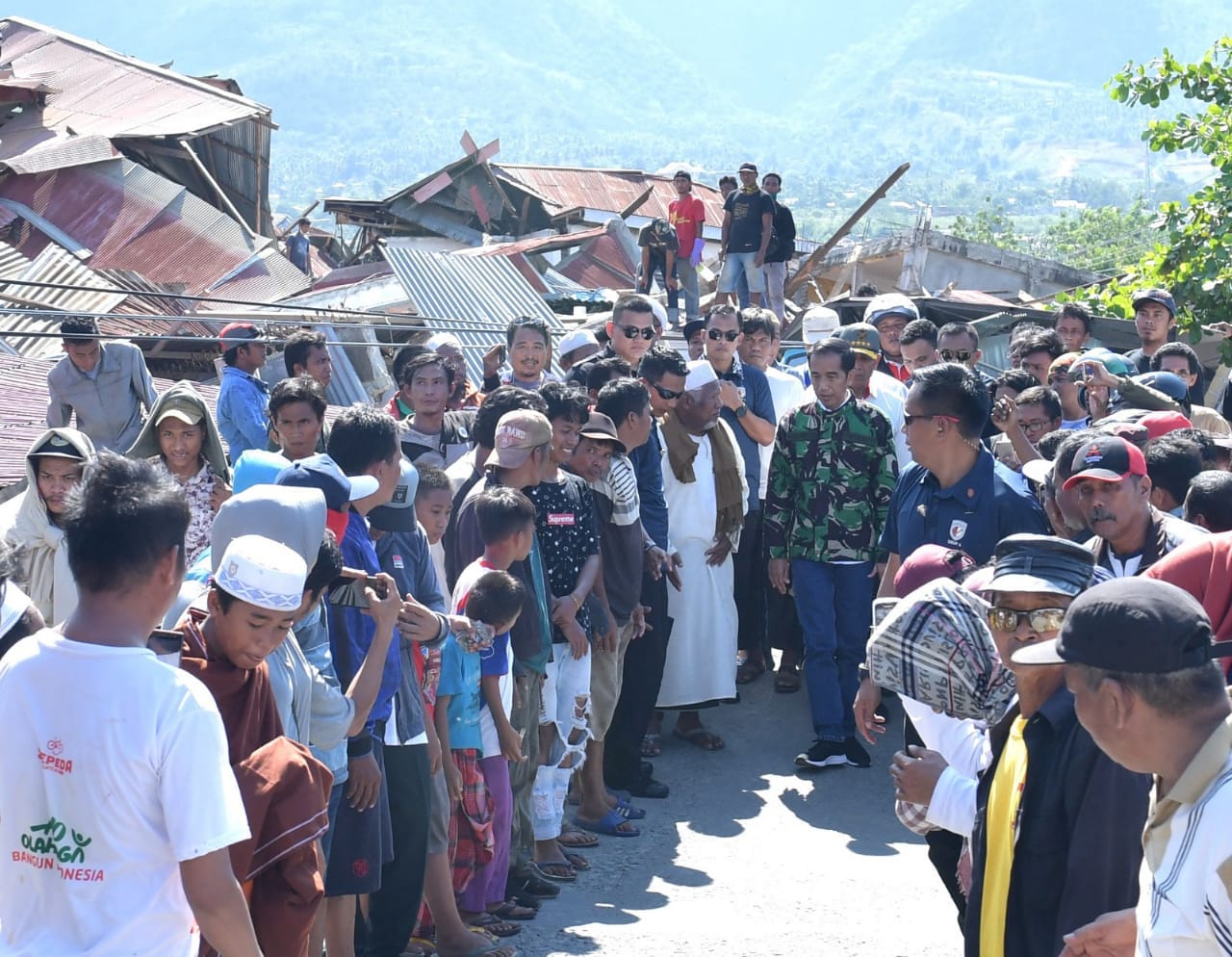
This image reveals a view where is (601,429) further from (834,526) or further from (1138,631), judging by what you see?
(1138,631)

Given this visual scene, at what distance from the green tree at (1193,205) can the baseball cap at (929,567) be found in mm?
8530

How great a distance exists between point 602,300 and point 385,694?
42.3ft

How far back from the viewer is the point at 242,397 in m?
8.08

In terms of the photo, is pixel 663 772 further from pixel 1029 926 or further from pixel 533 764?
pixel 1029 926

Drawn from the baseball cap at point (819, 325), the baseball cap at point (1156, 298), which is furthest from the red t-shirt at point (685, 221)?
the baseball cap at point (1156, 298)

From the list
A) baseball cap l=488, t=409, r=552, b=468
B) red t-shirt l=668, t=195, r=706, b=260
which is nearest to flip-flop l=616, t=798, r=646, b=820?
baseball cap l=488, t=409, r=552, b=468

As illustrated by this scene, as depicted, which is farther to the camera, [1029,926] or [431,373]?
[431,373]

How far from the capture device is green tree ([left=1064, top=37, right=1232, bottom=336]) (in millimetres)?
12148

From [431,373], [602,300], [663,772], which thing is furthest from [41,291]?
[663,772]

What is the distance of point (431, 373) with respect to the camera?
7543 millimetres

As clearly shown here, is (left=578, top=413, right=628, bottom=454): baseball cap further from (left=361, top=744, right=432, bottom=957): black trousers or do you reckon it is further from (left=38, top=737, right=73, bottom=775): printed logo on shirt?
(left=38, top=737, right=73, bottom=775): printed logo on shirt

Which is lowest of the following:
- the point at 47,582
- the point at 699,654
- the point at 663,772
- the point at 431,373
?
the point at 663,772

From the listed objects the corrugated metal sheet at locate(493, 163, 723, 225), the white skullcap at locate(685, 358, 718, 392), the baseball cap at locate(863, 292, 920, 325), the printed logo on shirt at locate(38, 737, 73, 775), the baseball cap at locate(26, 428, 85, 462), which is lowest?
the printed logo on shirt at locate(38, 737, 73, 775)

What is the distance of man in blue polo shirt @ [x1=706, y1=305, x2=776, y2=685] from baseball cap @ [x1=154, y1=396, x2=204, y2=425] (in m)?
3.03
